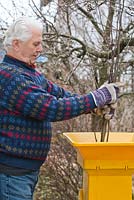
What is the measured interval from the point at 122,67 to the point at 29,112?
253 centimetres

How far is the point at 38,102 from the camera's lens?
9.26 ft

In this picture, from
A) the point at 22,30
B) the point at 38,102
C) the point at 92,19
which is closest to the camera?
the point at 38,102

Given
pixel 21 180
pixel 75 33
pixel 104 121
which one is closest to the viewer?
pixel 21 180

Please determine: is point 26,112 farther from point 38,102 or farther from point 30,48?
point 30,48

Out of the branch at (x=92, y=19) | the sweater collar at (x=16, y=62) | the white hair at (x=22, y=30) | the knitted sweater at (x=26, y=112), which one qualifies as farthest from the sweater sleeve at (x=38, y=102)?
the branch at (x=92, y=19)

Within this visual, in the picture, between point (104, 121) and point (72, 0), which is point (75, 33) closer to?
point (72, 0)

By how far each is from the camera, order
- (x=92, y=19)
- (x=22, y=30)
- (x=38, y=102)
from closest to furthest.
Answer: (x=38, y=102)
(x=22, y=30)
(x=92, y=19)

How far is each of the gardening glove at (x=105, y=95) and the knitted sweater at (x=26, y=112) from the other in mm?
32

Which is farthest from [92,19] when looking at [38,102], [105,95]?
[38,102]

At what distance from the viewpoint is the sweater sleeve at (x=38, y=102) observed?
283 cm

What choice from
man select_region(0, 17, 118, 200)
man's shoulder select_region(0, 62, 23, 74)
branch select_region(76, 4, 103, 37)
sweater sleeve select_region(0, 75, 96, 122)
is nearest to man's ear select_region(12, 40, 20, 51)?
man select_region(0, 17, 118, 200)

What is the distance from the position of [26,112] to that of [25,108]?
0.02 metres

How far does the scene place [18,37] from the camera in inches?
117

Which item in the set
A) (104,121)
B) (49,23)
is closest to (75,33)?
(49,23)
